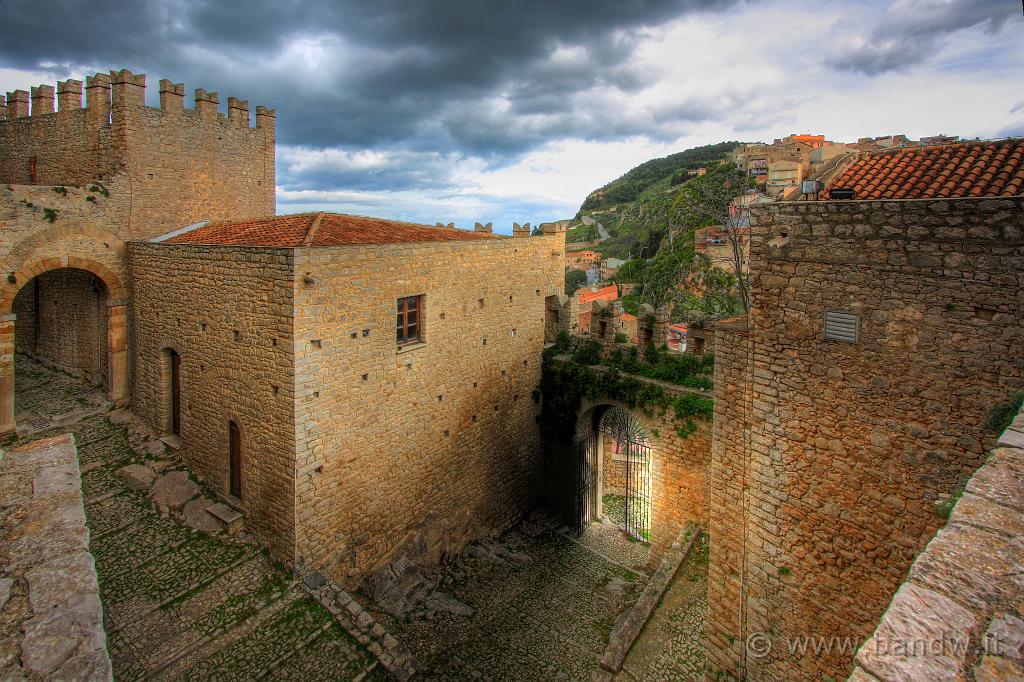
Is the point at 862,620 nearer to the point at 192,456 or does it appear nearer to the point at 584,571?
the point at 584,571

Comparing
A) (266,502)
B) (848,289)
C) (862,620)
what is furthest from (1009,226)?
(266,502)

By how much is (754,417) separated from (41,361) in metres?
16.0

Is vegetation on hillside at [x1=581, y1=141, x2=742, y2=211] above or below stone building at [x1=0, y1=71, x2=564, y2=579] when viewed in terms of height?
above

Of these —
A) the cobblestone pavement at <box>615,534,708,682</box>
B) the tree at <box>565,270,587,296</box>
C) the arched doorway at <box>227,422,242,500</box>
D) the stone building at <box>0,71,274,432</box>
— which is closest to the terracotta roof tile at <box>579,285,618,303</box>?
the tree at <box>565,270,587,296</box>

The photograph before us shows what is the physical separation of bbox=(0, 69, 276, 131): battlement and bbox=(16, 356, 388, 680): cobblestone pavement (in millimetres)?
7663

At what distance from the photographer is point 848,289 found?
599 cm

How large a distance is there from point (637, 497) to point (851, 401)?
28.1 feet

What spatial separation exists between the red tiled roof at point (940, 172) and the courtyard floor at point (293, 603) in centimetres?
690

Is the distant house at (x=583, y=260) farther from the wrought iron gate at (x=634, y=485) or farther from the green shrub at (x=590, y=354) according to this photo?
the green shrub at (x=590, y=354)

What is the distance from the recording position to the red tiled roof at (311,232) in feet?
31.6

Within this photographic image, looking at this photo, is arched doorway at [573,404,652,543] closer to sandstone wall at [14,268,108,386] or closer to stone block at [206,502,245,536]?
stone block at [206,502,245,536]

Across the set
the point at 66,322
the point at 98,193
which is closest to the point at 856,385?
the point at 98,193

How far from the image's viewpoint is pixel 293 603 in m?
8.38

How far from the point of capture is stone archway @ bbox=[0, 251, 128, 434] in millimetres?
9969
